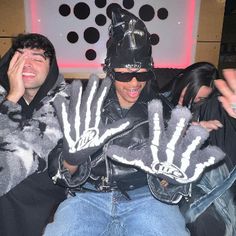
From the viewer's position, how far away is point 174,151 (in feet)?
3.89

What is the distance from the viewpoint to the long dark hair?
212cm

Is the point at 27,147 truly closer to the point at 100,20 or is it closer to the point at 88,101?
the point at 88,101

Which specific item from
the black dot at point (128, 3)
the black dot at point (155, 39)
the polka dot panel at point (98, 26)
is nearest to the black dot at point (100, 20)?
the polka dot panel at point (98, 26)

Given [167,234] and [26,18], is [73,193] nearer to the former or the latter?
[167,234]

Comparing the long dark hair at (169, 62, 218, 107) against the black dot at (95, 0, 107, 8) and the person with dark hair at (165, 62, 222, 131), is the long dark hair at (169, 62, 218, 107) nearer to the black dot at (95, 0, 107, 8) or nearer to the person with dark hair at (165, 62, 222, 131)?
the person with dark hair at (165, 62, 222, 131)

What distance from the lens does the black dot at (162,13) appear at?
333 centimetres

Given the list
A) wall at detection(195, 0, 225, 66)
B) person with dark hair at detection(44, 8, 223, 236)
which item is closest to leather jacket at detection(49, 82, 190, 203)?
person with dark hair at detection(44, 8, 223, 236)

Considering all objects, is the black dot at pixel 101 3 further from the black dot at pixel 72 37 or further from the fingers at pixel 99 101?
the fingers at pixel 99 101

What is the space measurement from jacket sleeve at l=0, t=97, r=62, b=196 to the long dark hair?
1059 mm

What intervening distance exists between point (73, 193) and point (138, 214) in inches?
16.2

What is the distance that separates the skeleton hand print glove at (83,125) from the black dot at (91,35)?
2279mm

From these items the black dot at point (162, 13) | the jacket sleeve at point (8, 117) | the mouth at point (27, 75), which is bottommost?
the jacket sleeve at point (8, 117)

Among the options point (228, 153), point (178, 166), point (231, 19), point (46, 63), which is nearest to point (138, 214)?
point (178, 166)

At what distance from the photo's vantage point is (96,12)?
335cm
